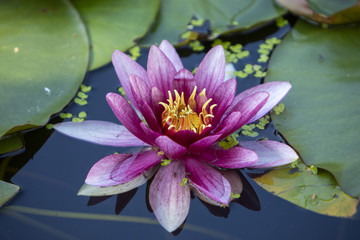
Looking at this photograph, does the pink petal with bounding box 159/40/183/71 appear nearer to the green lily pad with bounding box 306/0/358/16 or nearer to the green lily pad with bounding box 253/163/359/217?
the green lily pad with bounding box 253/163/359/217

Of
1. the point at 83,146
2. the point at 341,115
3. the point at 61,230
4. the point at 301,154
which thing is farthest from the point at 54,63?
the point at 341,115

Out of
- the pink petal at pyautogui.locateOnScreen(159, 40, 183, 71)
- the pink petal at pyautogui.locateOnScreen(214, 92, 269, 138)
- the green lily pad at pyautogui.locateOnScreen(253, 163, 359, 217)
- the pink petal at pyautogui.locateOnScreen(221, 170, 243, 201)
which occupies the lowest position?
the green lily pad at pyautogui.locateOnScreen(253, 163, 359, 217)

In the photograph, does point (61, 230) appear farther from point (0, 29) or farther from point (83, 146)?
point (0, 29)

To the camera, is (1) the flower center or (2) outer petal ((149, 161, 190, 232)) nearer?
(2) outer petal ((149, 161, 190, 232))

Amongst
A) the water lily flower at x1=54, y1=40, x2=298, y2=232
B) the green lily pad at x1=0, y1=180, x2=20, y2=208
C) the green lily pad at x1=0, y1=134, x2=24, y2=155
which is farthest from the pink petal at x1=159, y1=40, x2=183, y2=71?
the green lily pad at x1=0, y1=180, x2=20, y2=208

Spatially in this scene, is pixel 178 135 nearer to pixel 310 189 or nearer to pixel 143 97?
pixel 143 97

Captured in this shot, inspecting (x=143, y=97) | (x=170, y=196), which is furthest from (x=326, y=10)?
(x=170, y=196)

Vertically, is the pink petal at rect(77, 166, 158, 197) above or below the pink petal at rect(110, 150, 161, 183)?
below

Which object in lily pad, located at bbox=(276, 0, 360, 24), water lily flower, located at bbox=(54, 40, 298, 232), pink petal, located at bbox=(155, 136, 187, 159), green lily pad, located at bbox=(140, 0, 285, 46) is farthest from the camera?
green lily pad, located at bbox=(140, 0, 285, 46)
